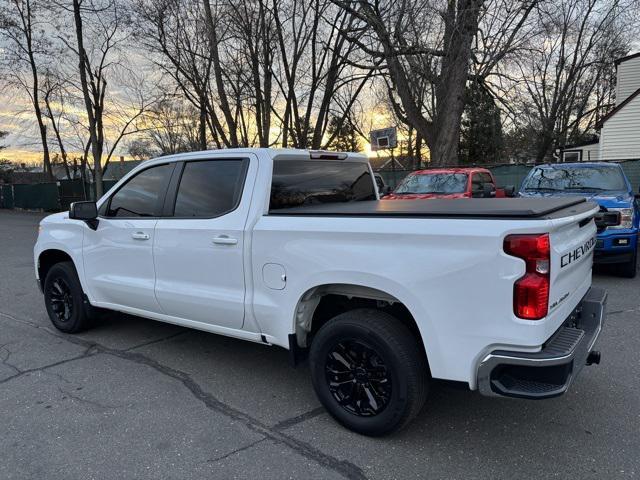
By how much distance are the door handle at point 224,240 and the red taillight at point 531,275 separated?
1.91 metres

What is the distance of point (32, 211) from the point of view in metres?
27.9

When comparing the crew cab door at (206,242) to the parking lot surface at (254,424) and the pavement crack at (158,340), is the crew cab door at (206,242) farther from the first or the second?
the pavement crack at (158,340)

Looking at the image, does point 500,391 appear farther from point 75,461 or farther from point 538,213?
point 75,461

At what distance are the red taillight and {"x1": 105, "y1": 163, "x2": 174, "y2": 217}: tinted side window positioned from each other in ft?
9.73

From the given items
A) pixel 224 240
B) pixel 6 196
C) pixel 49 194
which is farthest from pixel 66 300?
pixel 6 196

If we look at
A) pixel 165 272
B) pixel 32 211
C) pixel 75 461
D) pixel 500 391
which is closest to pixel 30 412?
pixel 75 461

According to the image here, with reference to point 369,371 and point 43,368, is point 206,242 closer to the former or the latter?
point 369,371

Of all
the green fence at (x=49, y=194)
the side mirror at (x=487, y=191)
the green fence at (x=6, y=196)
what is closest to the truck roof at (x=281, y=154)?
the side mirror at (x=487, y=191)

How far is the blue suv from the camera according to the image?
7.16m

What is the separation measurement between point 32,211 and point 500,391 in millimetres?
30799

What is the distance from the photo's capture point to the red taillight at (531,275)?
95.4 inches

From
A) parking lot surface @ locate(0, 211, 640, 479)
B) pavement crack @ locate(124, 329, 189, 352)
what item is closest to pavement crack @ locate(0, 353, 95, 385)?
parking lot surface @ locate(0, 211, 640, 479)

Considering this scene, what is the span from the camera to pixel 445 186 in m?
10.4

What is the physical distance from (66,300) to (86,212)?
50.7 inches
